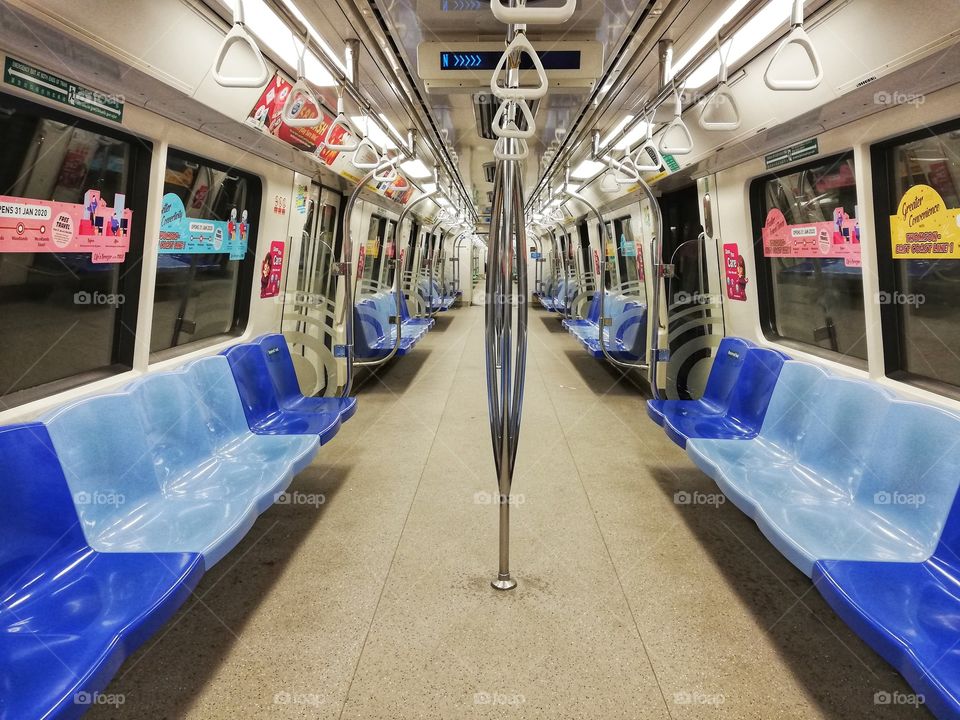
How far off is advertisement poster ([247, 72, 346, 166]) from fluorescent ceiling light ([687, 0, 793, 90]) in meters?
2.24

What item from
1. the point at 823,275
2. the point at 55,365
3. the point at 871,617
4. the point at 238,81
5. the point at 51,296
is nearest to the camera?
the point at 871,617

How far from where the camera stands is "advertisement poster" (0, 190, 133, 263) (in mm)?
2047

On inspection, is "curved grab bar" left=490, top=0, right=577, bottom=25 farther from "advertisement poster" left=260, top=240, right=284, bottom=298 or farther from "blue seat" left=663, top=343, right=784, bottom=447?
"advertisement poster" left=260, top=240, right=284, bottom=298

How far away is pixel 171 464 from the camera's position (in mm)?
2514

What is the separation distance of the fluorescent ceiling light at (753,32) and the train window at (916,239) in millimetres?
820

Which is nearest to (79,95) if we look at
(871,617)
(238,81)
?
(238,81)

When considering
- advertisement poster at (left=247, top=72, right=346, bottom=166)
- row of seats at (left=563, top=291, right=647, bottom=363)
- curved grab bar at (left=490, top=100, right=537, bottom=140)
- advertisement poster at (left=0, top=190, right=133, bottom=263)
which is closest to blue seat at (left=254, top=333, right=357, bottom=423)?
advertisement poster at (left=0, top=190, right=133, bottom=263)

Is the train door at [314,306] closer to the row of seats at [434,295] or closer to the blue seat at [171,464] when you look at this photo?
the blue seat at [171,464]

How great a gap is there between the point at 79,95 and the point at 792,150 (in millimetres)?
3617

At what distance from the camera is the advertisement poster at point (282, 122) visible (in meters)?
3.17

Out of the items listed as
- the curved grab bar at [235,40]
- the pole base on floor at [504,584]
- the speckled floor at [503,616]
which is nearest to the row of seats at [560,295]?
the speckled floor at [503,616]

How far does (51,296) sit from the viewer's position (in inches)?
338

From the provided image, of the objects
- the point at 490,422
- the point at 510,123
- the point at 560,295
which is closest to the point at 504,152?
the point at 510,123

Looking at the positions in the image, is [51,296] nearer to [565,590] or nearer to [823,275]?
[565,590]
